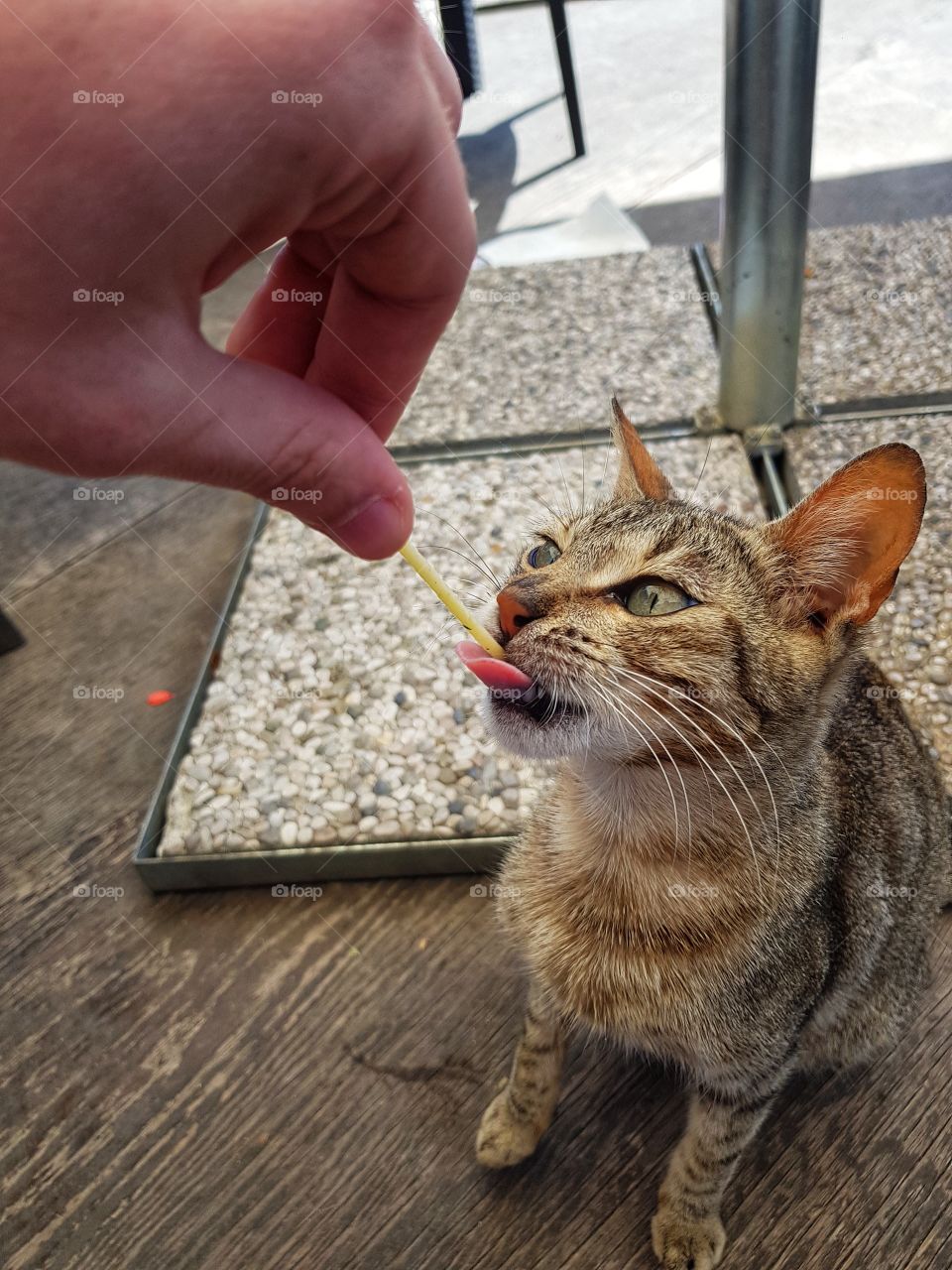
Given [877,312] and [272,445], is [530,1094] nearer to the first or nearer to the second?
[272,445]

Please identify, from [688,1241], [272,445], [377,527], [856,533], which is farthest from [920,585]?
[272,445]

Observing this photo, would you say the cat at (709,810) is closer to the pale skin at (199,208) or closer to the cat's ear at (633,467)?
the cat's ear at (633,467)

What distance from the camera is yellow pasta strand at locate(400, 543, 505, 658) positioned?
2.48ft

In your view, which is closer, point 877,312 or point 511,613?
point 511,613

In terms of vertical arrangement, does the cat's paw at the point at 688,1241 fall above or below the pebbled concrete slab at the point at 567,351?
below

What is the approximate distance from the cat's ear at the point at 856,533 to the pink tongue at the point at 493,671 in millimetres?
283

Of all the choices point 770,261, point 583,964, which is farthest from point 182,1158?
point 770,261

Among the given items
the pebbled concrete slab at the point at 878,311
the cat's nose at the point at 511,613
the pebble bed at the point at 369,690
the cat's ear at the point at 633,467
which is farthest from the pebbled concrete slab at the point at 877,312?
the cat's nose at the point at 511,613

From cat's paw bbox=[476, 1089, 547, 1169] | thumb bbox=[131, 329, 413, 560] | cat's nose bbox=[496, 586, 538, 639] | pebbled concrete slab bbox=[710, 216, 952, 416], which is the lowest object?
cat's paw bbox=[476, 1089, 547, 1169]

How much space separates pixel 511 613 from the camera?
848 millimetres

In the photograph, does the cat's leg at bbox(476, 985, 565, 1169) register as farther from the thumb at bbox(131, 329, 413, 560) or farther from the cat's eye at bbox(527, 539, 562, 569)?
the thumb at bbox(131, 329, 413, 560)

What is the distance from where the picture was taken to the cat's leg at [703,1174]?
969 millimetres

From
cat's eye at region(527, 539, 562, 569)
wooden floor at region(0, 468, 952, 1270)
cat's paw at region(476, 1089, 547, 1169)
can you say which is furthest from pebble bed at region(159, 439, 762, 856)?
cat's paw at region(476, 1089, 547, 1169)

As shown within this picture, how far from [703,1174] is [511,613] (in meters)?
0.65
